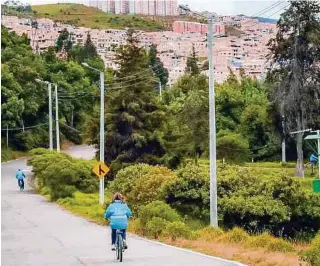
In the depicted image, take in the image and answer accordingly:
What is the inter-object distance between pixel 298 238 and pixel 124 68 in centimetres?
2667

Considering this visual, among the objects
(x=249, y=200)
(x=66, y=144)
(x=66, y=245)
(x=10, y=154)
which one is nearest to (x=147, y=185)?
(x=249, y=200)

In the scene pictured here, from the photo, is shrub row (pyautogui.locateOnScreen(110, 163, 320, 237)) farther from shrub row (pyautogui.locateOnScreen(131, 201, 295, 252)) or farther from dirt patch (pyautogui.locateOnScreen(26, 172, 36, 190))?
dirt patch (pyautogui.locateOnScreen(26, 172, 36, 190))

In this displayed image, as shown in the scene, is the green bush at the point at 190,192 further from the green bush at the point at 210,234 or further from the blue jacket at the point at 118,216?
the blue jacket at the point at 118,216

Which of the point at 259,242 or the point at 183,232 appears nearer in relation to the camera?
the point at 259,242

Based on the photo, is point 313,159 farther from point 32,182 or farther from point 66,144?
point 66,144

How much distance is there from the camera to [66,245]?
2117cm

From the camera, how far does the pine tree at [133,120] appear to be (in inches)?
2019

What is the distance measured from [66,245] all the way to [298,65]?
121 ft

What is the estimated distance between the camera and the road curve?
1645cm

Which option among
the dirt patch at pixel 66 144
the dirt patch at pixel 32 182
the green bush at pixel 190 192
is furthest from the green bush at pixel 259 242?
the dirt patch at pixel 66 144

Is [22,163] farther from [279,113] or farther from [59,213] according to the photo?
[59,213]

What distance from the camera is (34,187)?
186 ft

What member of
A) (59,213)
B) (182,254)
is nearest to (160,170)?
(59,213)

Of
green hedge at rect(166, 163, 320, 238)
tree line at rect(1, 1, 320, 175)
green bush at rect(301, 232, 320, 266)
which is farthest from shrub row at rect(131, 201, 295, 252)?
tree line at rect(1, 1, 320, 175)
